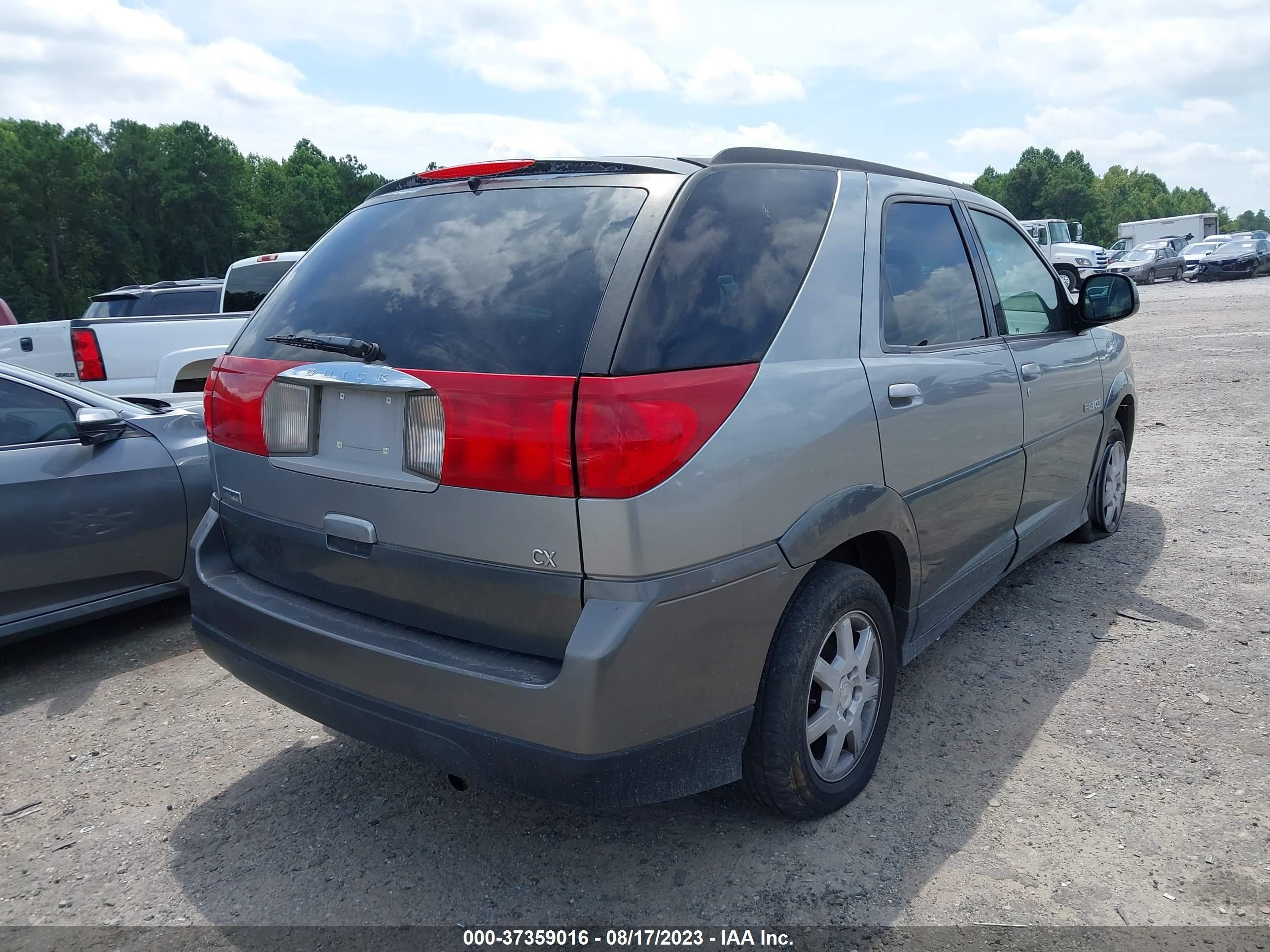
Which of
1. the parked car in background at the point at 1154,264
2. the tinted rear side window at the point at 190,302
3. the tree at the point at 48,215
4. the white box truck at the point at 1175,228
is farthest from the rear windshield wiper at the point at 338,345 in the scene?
the tree at the point at 48,215

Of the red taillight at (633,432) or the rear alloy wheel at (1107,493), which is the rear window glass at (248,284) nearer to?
the rear alloy wheel at (1107,493)

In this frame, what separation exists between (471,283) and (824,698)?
1.55 m

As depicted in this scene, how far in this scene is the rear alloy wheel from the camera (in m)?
5.43

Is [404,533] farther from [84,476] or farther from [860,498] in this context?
[84,476]

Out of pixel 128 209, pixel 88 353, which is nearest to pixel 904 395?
pixel 88 353

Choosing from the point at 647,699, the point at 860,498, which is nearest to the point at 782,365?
the point at 860,498

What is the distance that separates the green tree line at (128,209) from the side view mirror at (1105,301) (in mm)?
52978

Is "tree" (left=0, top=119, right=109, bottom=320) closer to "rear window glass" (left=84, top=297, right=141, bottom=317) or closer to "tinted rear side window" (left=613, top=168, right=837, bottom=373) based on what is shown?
"rear window glass" (left=84, top=297, right=141, bottom=317)

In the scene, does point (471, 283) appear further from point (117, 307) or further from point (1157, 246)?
point (1157, 246)

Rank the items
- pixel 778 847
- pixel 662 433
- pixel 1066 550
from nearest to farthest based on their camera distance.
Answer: pixel 662 433, pixel 778 847, pixel 1066 550

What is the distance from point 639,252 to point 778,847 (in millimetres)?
1740

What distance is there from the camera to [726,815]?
3.00 meters

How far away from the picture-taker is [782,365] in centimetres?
259

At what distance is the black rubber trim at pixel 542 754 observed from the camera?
2.29 metres
